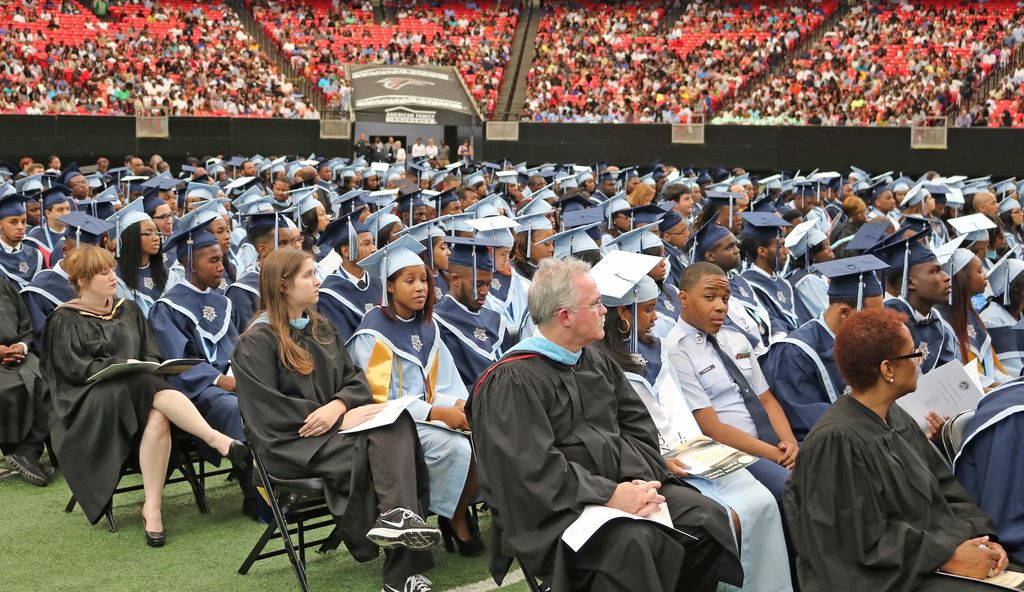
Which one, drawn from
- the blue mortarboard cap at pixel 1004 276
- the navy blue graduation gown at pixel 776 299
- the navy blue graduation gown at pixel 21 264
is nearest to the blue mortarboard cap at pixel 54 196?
the navy blue graduation gown at pixel 21 264

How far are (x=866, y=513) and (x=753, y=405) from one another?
1665 mm

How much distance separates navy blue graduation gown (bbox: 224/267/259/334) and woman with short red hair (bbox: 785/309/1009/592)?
441 centimetres

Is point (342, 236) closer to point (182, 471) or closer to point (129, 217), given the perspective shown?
point (129, 217)

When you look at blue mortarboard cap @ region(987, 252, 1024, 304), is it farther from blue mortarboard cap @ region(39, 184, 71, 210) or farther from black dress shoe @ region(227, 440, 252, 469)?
blue mortarboard cap @ region(39, 184, 71, 210)

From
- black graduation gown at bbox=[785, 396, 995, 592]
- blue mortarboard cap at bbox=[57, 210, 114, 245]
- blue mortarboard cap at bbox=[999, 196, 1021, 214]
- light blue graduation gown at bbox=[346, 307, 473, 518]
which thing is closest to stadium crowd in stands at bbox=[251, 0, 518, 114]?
blue mortarboard cap at bbox=[999, 196, 1021, 214]

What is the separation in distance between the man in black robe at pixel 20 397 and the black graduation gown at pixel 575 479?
3.75 m

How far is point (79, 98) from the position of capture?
29.9m

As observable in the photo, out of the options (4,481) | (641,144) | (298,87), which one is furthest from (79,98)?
(4,481)

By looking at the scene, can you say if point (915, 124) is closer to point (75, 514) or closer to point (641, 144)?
point (641, 144)

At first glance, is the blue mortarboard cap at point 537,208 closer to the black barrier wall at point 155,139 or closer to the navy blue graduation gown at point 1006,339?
the navy blue graduation gown at point 1006,339

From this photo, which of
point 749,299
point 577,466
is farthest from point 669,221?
point 577,466

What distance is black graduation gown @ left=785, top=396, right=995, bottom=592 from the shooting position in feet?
11.9

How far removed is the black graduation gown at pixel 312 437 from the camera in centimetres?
502

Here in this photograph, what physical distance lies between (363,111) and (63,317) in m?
27.6
